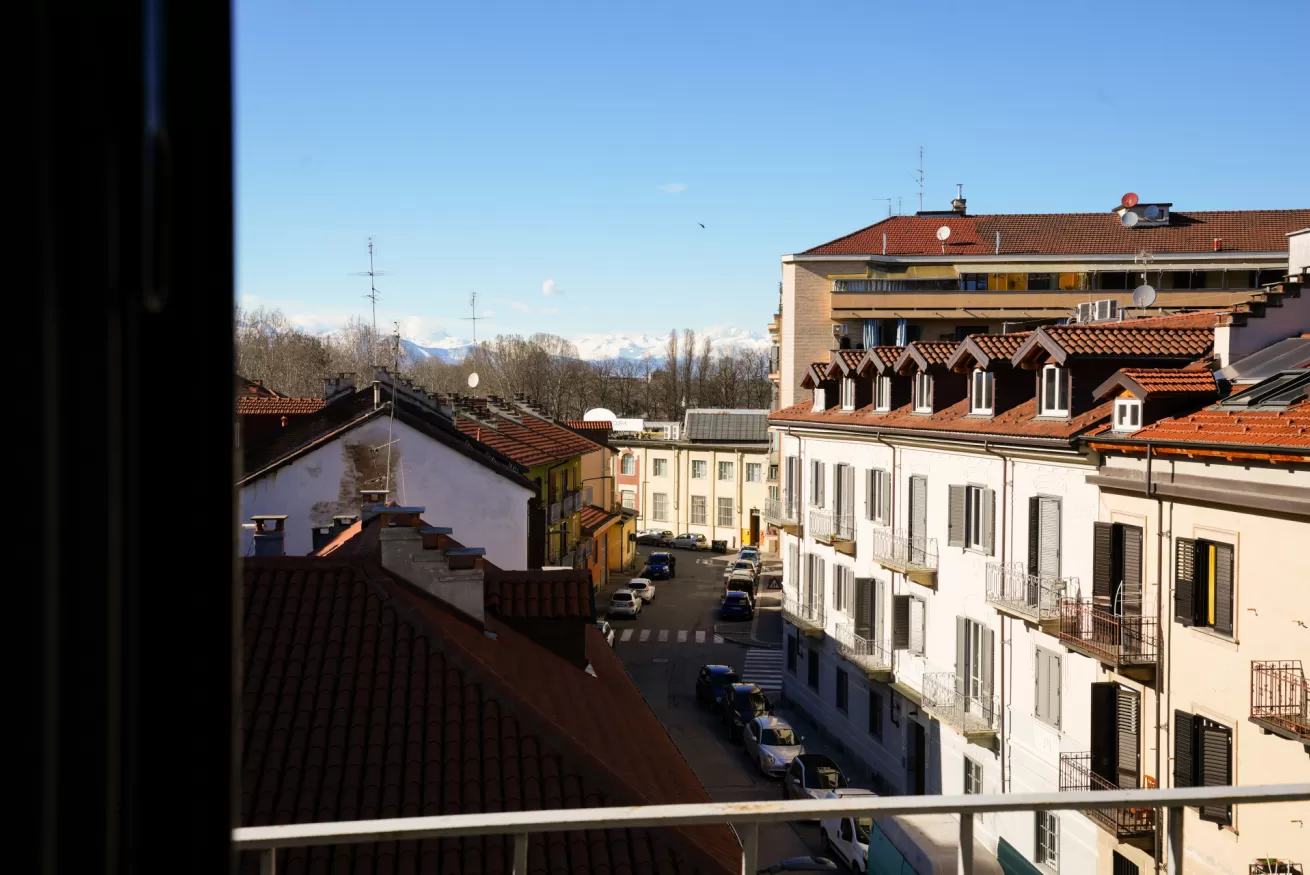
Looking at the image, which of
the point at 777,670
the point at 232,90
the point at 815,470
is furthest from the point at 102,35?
the point at 777,670

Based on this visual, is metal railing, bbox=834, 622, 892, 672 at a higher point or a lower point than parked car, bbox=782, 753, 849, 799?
higher

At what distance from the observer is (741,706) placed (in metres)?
29.8

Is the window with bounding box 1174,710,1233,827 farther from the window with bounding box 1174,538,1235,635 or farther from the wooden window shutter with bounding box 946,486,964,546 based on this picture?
the wooden window shutter with bounding box 946,486,964,546

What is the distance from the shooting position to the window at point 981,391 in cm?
2122

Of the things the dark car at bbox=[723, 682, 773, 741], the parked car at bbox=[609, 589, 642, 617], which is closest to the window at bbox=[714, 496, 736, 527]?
the parked car at bbox=[609, 589, 642, 617]

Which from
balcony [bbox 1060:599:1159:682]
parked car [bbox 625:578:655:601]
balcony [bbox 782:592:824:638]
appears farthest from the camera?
parked car [bbox 625:578:655:601]

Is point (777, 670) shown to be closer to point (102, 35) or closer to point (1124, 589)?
point (1124, 589)

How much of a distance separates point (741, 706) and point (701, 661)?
879 centimetres

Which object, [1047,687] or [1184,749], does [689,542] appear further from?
[1184,749]

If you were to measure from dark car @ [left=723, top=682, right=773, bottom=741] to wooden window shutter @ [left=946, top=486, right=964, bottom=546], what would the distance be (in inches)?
352

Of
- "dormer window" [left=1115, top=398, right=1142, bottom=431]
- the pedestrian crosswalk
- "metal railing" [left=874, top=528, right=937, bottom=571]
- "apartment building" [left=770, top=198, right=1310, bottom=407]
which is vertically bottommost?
the pedestrian crosswalk

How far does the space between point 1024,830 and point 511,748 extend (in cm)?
1310

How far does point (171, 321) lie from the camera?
3.24 ft

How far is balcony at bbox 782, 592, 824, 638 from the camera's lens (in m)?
29.1
